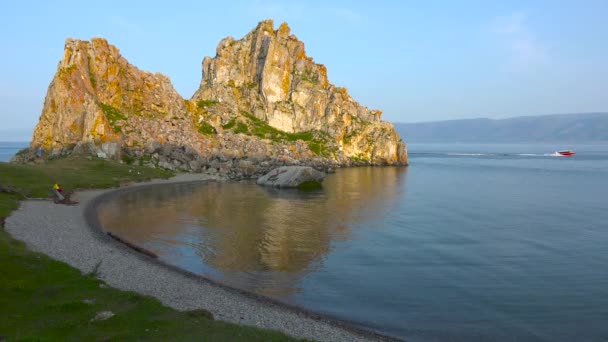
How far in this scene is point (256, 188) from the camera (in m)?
102

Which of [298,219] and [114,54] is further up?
[114,54]

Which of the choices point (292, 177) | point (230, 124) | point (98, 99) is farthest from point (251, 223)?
point (230, 124)

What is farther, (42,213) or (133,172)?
(133,172)

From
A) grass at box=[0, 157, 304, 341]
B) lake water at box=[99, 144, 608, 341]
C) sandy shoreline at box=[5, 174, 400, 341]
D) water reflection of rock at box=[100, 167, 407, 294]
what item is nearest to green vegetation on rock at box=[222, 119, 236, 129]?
water reflection of rock at box=[100, 167, 407, 294]

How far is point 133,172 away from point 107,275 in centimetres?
8339

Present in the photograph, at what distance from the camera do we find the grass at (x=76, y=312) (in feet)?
57.6

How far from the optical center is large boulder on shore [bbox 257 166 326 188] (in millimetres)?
103750

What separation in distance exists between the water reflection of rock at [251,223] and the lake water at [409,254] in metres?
0.20

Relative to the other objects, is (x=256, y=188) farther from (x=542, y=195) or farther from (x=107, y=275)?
(x=107, y=275)

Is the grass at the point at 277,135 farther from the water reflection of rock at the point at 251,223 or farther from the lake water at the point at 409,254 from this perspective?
the lake water at the point at 409,254

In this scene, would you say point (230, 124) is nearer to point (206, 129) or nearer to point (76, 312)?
point (206, 129)

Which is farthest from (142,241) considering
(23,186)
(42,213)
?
(23,186)

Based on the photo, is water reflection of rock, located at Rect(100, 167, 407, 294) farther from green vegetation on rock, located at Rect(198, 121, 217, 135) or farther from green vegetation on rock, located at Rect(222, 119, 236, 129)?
green vegetation on rock, located at Rect(222, 119, 236, 129)

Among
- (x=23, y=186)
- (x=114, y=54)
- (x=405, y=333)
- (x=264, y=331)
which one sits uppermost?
(x=114, y=54)
